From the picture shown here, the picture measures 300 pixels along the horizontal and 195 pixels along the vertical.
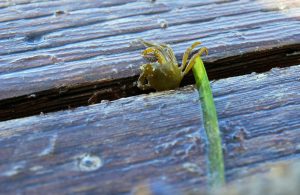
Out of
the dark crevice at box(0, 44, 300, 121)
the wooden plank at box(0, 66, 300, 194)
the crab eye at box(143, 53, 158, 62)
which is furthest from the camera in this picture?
the crab eye at box(143, 53, 158, 62)

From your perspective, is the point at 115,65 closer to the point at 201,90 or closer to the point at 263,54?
the point at 201,90

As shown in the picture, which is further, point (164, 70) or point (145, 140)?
point (164, 70)

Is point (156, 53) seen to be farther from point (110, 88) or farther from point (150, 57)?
point (110, 88)

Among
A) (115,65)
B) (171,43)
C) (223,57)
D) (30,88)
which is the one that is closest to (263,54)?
(223,57)

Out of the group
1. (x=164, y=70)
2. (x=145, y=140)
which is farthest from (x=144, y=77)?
(x=145, y=140)

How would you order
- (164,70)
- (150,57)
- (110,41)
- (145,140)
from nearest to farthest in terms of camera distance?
(145,140), (164,70), (150,57), (110,41)

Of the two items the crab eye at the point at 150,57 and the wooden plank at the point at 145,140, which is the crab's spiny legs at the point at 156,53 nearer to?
the crab eye at the point at 150,57

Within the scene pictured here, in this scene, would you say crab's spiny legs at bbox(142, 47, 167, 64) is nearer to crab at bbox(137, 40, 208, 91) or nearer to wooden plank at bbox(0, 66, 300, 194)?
Answer: crab at bbox(137, 40, 208, 91)

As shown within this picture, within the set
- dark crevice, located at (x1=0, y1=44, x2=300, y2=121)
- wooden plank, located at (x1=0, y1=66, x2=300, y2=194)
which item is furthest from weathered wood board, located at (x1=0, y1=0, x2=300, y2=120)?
wooden plank, located at (x1=0, y1=66, x2=300, y2=194)
